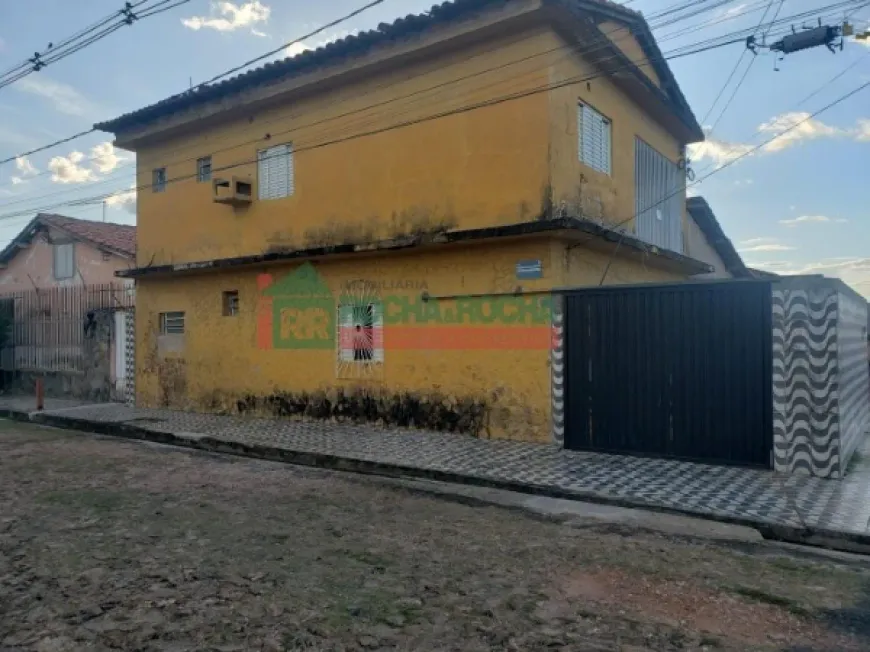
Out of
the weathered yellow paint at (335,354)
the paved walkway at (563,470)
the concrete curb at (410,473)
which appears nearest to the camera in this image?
the concrete curb at (410,473)

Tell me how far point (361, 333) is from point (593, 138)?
493 centimetres

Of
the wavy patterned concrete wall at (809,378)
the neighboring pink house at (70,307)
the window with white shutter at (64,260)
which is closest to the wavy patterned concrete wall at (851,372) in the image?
the wavy patterned concrete wall at (809,378)

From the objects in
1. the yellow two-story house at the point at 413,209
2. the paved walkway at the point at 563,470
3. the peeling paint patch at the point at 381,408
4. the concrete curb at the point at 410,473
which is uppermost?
the yellow two-story house at the point at 413,209

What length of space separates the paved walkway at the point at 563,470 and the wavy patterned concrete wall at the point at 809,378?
0.97 feet

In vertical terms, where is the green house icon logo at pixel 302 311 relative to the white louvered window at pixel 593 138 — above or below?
below

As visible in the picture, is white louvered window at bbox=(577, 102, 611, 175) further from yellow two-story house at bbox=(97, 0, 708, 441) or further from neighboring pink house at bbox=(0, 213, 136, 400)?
neighboring pink house at bbox=(0, 213, 136, 400)

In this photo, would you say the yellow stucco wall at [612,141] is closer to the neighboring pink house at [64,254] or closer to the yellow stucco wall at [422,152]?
the yellow stucco wall at [422,152]

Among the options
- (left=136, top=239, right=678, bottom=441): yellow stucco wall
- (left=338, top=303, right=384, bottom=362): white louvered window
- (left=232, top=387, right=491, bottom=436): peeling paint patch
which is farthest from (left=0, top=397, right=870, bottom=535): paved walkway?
(left=338, top=303, right=384, bottom=362): white louvered window

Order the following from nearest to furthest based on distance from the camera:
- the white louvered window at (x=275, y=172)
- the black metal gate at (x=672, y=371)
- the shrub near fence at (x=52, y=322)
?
the black metal gate at (x=672, y=371) < the white louvered window at (x=275, y=172) < the shrub near fence at (x=52, y=322)

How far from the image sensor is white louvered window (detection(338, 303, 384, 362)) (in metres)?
10.8

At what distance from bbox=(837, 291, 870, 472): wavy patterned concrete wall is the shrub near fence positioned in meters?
14.3

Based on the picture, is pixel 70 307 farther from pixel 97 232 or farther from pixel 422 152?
pixel 422 152

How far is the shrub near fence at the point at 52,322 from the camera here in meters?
16.0

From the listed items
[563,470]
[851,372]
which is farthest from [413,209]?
[851,372]
